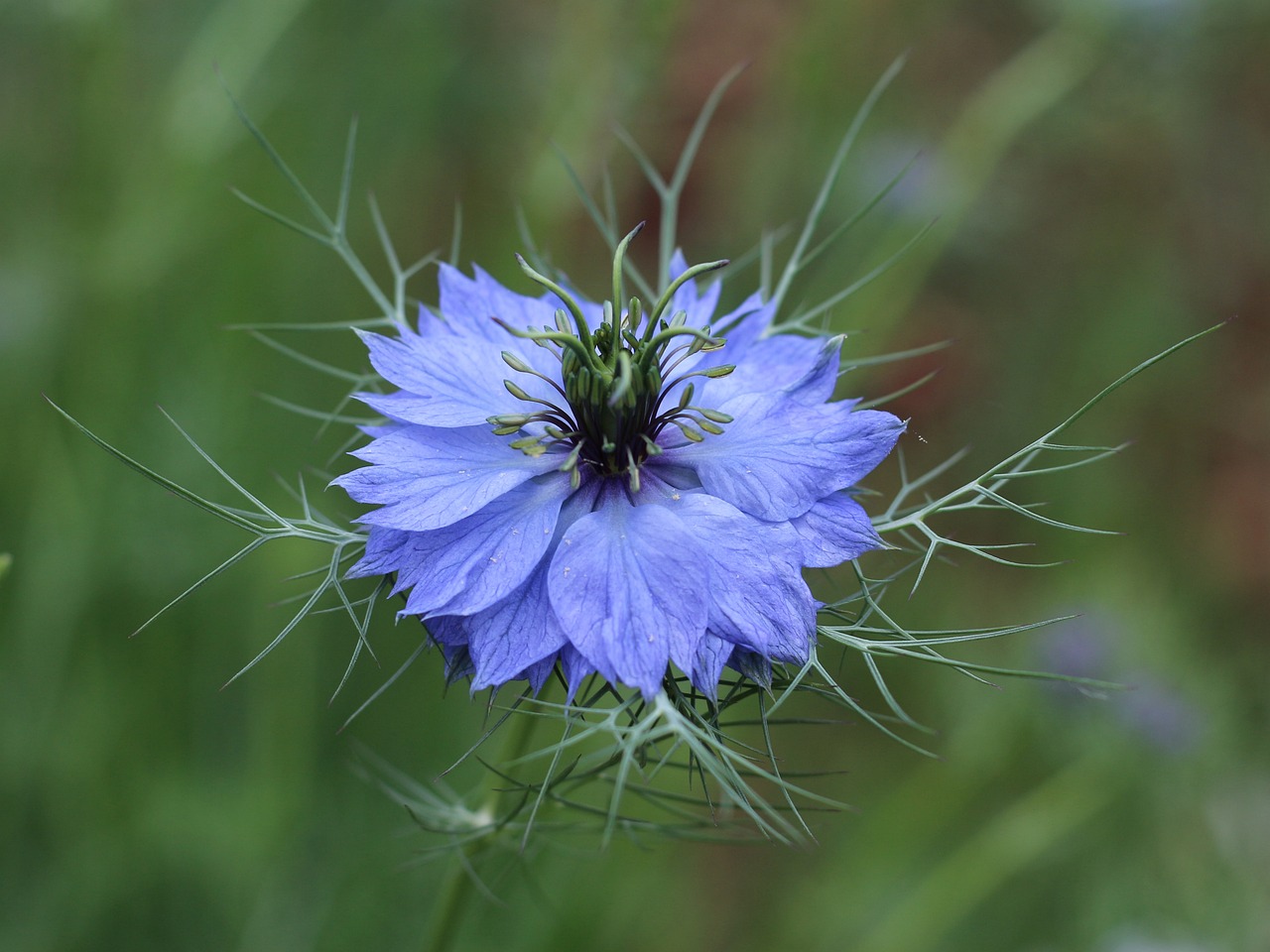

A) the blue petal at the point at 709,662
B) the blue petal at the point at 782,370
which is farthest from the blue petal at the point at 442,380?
the blue petal at the point at 709,662

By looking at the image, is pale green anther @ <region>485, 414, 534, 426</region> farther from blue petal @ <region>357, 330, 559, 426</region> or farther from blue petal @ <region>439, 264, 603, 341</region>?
blue petal @ <region>439, 264, 603, 341</region>

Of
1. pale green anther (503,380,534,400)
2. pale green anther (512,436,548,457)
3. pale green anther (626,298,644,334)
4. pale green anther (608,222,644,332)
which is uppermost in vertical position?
pale green anther (608,222,644,332)

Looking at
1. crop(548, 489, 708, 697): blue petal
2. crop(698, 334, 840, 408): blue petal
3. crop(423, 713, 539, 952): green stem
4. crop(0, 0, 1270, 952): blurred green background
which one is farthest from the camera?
crop(0, 0, 1270, 952): blurred green background

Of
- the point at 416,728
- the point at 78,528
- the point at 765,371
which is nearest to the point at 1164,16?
the point at 765,371

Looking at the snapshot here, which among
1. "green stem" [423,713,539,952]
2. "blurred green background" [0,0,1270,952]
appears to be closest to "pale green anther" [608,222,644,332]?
"green stem" [423,713,539,952]

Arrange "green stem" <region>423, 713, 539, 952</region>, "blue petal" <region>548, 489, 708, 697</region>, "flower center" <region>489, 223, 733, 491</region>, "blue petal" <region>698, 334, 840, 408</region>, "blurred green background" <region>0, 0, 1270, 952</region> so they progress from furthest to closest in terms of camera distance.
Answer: "blurred green background" <region>0, 0, 1270, 952</region>, "green stem" <region>423, 713, 539, 952</region>, "blue petal" <region>698, 334, 840, 408</region>, "flower center" <region>489, 223, 733, 491</region>, "blue petal" <region>548, 489, 708, 697</region>

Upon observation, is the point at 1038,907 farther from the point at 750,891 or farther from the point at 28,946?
the point at 28,946

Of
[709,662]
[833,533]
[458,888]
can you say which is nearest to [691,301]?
[833,533]
